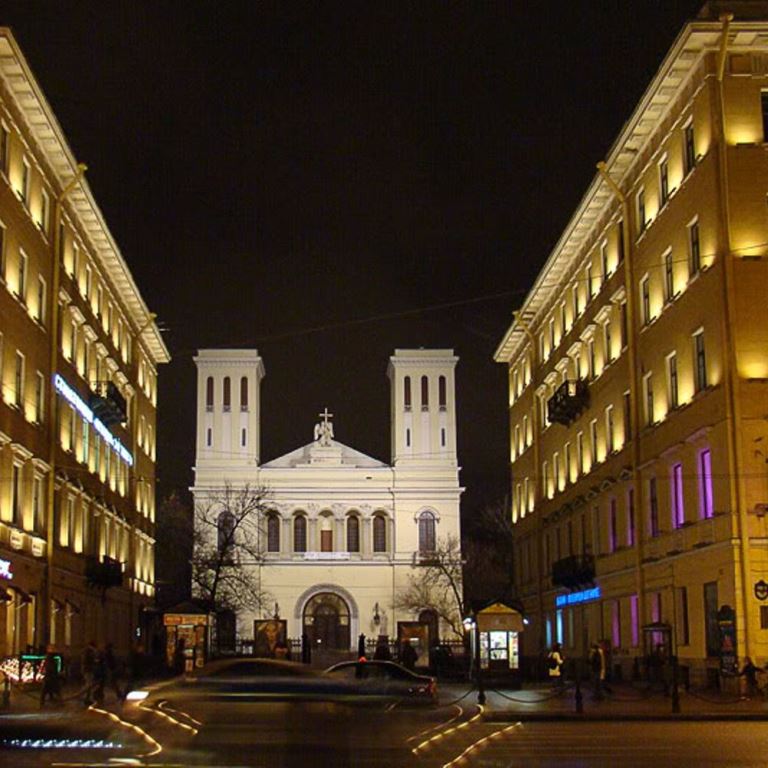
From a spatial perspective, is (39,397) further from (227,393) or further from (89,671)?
(227,393)

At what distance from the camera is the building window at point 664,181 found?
148ft

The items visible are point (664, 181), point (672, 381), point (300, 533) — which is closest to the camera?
point (672, 381)

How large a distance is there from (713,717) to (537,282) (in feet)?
119

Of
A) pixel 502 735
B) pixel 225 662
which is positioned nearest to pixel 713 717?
pixel 502 735

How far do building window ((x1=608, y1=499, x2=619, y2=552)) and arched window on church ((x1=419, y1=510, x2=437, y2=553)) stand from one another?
63.3 m

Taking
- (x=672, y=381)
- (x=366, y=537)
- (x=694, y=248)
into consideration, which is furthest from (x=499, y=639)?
(x=366, y=537)

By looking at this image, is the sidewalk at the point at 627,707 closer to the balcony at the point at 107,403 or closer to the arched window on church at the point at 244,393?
the balcony at the point at 107,403

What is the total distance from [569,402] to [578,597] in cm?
868

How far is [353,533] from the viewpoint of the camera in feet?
392

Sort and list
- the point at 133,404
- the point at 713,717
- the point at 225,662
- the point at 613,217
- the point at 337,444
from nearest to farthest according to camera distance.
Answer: the point at 225,662
the point at 713,717
the point at 613,217
the point at 133,404
the point at 337,444

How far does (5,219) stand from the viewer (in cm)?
4412

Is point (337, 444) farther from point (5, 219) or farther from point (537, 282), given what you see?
point (5, 219)

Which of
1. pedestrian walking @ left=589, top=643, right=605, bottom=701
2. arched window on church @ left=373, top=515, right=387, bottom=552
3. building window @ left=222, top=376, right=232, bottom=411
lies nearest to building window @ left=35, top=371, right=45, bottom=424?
pedestrian walking @ left=589, top=643, right=605, bottom=701

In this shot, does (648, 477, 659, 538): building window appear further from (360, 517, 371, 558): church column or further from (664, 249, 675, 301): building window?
(360, 517, 371, 558): church column
